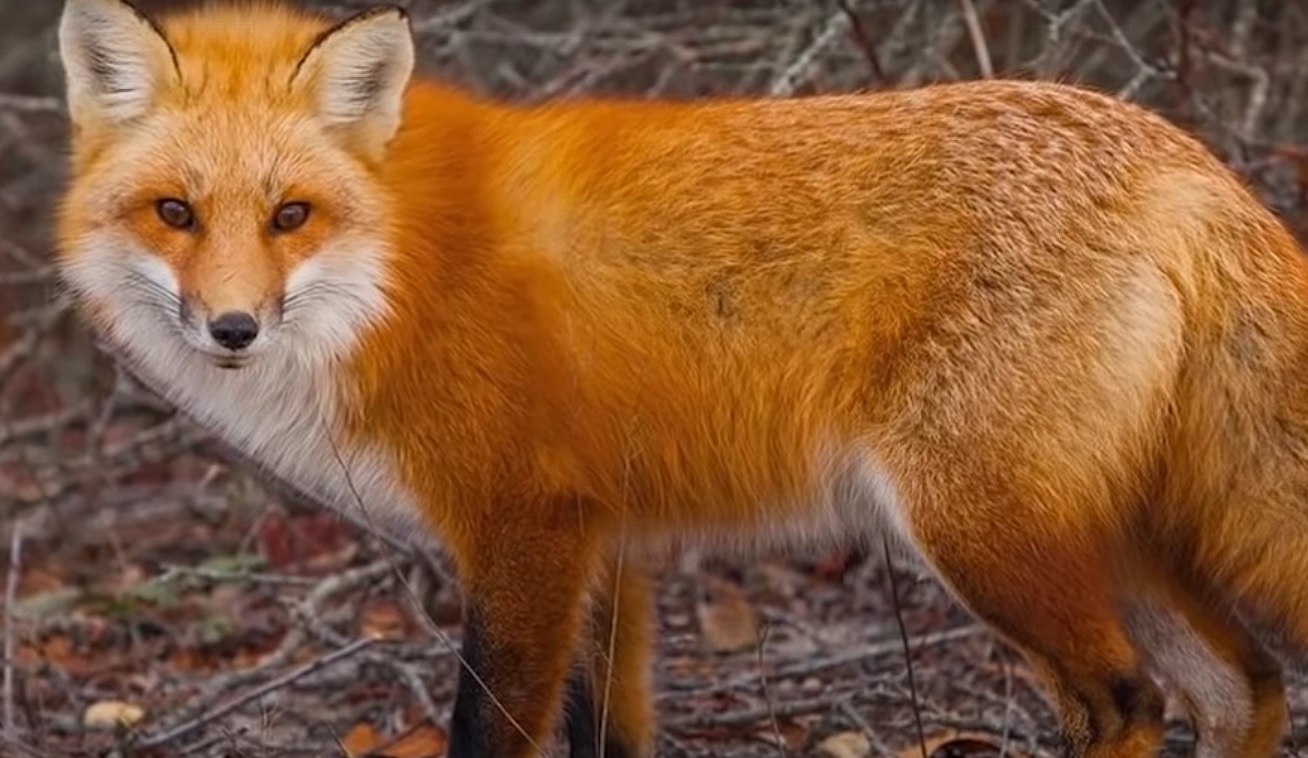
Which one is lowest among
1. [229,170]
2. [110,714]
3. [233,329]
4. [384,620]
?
[384,620]

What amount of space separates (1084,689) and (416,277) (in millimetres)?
1357

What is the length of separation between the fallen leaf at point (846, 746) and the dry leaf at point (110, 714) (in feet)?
5.13

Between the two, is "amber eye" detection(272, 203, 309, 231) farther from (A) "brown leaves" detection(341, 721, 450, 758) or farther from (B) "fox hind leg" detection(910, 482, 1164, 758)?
(A) "brown leaves" detection(341, 721, 450, 758)

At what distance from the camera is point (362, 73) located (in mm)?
3711

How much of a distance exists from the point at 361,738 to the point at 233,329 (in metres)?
1.72

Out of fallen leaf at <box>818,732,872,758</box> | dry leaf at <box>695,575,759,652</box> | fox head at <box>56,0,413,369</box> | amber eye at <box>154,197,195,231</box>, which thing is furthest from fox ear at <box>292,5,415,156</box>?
dry leaf at <box>695,575,759,652</box>

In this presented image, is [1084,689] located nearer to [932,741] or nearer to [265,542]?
[932,741]

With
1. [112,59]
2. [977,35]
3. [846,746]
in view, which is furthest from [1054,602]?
[977,35]

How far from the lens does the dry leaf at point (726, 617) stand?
5.45 meters

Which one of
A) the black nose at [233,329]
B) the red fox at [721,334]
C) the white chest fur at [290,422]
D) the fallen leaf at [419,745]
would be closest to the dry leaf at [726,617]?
the fallen leaf at [419,745]

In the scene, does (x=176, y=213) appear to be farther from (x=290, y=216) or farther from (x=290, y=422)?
(x=290, y=422)

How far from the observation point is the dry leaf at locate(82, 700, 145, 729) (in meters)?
4.87

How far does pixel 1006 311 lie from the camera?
3.60m

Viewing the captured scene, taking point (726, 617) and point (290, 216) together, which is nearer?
point (290, 216)
